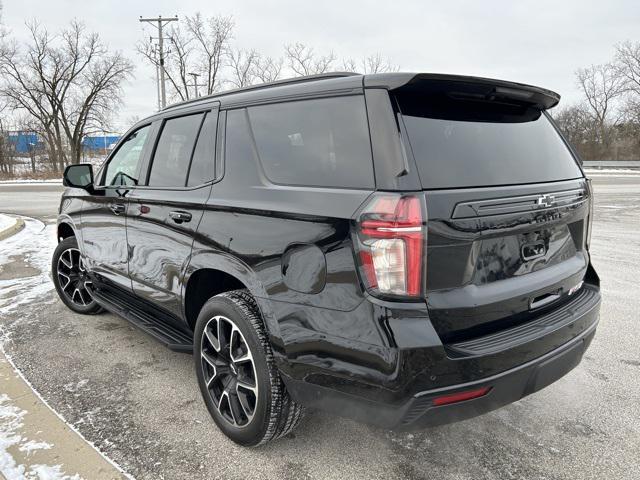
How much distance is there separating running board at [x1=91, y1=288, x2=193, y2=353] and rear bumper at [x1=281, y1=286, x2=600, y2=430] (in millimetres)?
1010

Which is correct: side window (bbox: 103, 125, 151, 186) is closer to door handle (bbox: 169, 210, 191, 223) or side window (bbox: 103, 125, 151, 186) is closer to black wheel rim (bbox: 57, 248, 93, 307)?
door handle (bbox: 169, 210, 191, 223)

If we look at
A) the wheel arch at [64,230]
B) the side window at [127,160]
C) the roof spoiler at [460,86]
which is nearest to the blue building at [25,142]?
the wheel arch at [64,230]

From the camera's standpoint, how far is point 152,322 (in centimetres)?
317

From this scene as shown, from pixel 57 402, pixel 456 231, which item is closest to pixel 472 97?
pixel 456 231

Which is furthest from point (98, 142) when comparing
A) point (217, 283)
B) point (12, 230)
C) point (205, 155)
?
point (217, 283)

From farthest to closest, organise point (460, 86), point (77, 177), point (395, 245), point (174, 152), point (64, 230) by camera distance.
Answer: point (64, 230)
point (77, 177)
point (174, 152)
point (460, 86)
point (395, 245)

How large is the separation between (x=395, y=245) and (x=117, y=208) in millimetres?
2555

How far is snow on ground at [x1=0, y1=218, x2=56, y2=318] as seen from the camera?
16.6 ft

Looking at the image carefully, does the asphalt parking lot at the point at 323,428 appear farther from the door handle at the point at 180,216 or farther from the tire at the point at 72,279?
the door handle at the point at 180,216

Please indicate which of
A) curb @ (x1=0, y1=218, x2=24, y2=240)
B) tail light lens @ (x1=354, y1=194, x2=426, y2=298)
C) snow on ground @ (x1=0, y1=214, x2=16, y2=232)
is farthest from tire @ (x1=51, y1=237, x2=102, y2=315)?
snow on ground @ (x1=0, y1=214, x2=16, y2=232)

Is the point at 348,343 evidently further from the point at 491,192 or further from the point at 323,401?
the point at 491,192

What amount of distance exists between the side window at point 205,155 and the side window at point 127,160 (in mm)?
810

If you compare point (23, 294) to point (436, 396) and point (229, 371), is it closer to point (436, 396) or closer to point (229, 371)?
point (229, 371)

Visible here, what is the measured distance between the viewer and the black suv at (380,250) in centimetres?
176
